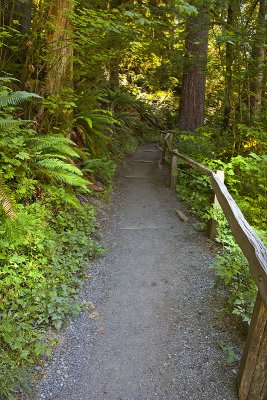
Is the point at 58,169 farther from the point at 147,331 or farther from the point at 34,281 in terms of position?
the point at 147,331

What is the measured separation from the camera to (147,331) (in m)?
3.56

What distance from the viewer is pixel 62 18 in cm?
631

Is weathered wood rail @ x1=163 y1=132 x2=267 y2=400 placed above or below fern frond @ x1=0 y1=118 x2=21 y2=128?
below

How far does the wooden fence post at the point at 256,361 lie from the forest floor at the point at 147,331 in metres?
0.18

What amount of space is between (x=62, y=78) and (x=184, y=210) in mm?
3763

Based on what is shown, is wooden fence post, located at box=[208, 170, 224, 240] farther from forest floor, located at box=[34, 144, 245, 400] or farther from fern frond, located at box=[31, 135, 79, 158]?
fern frond, located at box=[31, 135, 79, 158]

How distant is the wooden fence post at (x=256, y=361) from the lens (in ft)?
8.32

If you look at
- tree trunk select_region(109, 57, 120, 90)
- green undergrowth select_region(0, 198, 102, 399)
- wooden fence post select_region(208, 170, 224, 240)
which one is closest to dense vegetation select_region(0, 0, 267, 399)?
green undergrowth select_region(0, 198, 102, 399)

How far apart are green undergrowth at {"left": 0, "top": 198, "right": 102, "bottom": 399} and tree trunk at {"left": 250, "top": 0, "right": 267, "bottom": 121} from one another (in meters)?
5.51

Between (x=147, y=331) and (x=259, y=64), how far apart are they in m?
6.93

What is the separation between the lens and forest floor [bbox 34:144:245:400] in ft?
9.52

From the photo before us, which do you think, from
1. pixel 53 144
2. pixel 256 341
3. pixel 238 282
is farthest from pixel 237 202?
pixel 256 341

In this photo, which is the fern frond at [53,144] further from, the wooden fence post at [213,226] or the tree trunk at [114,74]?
the tree trunk at [114,74]

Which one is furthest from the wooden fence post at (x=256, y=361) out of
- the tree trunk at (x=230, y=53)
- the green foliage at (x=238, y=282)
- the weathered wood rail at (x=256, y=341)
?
the tree trunk at (x=230, y=53)
